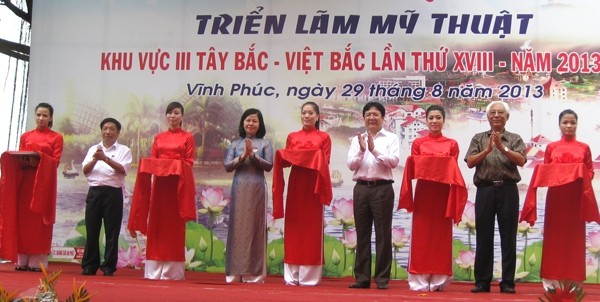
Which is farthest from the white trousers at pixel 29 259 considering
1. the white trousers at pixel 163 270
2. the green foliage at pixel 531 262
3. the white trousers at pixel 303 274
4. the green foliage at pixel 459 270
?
the green foliage at pixel 531 262

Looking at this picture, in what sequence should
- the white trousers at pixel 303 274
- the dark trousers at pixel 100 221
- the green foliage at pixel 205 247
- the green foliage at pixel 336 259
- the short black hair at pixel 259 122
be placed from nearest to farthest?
the white trousers at pixel 303 274 < the short black hair at pixel 259 122 < the dark trousers at pixel 100 221 < the green foliage at pixel 336 259 < the green foliage at pixel 205 247

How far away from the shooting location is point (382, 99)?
5898 millimetres

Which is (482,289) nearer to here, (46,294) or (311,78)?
(311,78)

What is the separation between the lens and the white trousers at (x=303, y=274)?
16.0ft

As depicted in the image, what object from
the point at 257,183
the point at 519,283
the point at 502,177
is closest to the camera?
the point at 502,177

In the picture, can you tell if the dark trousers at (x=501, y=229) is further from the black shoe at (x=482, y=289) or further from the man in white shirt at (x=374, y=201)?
the man in white shirt at (x=374, y=201)

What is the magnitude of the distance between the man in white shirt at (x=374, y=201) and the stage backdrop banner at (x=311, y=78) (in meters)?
1.14

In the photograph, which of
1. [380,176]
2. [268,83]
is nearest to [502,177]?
[380,176]

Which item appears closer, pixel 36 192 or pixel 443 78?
pixel 36 192

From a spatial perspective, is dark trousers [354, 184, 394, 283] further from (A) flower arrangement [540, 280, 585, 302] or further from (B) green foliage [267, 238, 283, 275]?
(A) flower arrangement [540, 280, 585, 302]

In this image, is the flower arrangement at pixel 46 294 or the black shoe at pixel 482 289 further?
the black shoe at pixel 482 289

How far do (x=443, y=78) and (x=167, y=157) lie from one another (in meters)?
2.30

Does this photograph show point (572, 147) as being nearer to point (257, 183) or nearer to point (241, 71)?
point (257, 183)

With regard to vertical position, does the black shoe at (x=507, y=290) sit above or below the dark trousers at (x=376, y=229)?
below
